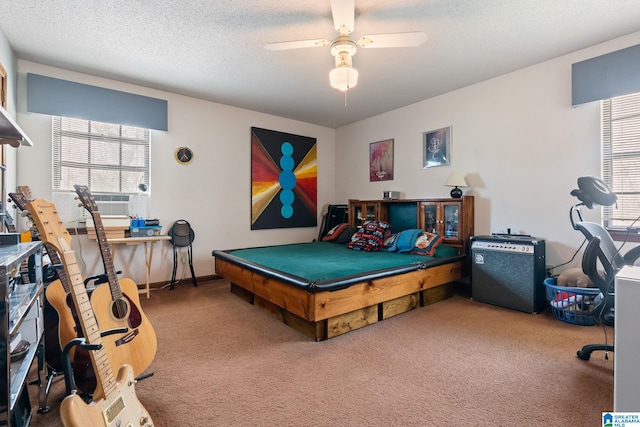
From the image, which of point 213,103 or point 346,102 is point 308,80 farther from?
point 213,103

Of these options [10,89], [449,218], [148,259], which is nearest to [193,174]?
[148,259]

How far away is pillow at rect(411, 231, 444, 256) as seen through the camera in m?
3.54

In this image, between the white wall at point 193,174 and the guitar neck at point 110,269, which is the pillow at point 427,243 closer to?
the white wall at point 193,174

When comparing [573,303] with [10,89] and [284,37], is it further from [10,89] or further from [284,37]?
[10,89]

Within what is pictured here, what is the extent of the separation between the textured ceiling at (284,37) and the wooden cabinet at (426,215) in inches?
61.4

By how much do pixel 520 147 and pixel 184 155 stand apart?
432 cm

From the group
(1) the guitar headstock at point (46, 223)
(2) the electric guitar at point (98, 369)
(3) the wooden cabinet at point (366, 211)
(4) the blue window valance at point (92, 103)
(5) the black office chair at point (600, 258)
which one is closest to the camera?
(2) the electric guitar at point (98, 369)

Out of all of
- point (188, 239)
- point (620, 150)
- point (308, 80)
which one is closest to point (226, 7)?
point (308, 80)

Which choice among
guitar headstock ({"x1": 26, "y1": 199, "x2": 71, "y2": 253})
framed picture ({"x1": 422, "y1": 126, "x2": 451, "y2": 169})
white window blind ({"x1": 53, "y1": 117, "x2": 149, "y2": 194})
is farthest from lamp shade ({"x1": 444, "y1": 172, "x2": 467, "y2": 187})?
white window blind ({"x1": 53, "y1": 117, "x2": 149, "y2": 194})

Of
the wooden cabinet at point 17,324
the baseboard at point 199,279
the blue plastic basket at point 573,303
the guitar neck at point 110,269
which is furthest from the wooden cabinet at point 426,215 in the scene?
the wooden cabinet at point 17,324

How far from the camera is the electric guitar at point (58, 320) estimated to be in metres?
1.61

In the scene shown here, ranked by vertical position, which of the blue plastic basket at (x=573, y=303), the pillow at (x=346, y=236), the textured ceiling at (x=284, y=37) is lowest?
the blue plastic basket at (x=573, y=303)

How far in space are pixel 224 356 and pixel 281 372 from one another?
50cm

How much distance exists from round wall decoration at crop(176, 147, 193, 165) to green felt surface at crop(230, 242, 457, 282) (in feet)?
5.06
